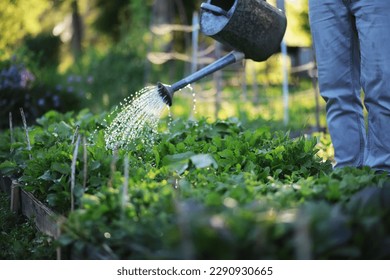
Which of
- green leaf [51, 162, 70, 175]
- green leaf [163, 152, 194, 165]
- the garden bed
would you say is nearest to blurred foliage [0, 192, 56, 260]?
the garden bed

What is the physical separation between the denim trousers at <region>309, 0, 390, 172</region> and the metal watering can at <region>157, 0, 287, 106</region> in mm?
281

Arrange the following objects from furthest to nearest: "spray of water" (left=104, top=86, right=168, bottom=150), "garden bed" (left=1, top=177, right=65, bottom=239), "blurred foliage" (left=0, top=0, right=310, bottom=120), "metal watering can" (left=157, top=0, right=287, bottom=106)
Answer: "blurred foliage" (left=0, top=0, right=310, bottom=120), "spray of water" (left=104, top=86, right=168, bottom=150), "metal watering can" (left=157, top=0, right=287, bottom=106), "garden bed" (left=1, top=177, right=65, bottom=239)

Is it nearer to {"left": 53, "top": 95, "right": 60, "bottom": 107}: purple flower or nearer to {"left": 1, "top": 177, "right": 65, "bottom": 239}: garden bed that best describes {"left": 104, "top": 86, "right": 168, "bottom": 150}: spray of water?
{"left": 1, "top": 177, "right": 65, "bottom": 239}: garden bed

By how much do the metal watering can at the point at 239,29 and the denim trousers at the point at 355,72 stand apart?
0.28 metres

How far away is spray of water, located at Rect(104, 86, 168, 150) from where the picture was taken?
11.0 ft

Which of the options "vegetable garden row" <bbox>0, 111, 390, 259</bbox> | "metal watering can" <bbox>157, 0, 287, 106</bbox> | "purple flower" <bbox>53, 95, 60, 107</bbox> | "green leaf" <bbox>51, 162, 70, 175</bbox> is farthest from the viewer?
"purple flower" <bbox>53, 95, 60, 107</bbox>

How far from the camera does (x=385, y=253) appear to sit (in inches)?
70.8

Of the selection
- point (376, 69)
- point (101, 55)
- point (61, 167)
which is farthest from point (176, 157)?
point (101, 55)

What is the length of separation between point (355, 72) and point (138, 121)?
46.6 inches

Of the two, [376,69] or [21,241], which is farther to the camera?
[376,69]

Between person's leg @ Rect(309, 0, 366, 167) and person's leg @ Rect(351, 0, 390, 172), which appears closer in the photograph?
person's leg @ Rect(351, 0, 390, 172)

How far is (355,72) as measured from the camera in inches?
124

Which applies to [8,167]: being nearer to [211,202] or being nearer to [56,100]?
[211,202]

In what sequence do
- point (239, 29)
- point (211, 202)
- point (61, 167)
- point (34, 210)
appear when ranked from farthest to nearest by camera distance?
1. point (239, 29)
2. point (34, 210)
3. point (61, 167)
4. point (211, 202)
